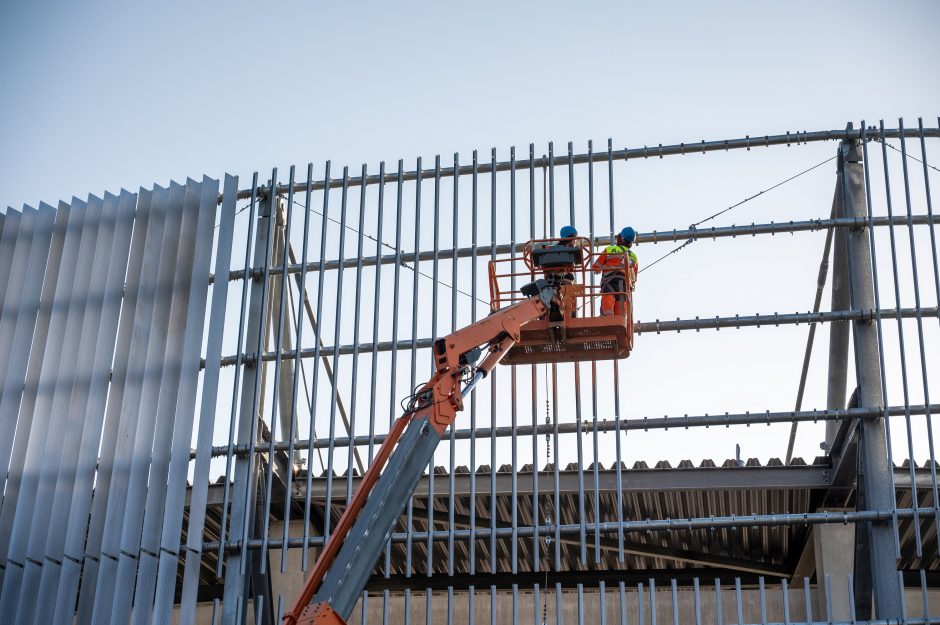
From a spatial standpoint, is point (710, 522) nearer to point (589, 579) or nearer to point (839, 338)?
point (839, 338)

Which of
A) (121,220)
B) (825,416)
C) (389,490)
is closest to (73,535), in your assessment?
(121,220)

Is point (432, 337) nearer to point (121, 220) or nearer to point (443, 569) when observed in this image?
point (121, 220)

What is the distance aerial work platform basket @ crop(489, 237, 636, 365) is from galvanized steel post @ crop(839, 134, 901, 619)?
337 centimetres

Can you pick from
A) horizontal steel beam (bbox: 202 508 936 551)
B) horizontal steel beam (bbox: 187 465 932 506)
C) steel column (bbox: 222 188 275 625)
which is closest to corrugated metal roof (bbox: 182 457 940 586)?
horizontal steel beam (bbox: 187 465 932 506)

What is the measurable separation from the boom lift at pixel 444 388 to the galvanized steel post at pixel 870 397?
3.46 m

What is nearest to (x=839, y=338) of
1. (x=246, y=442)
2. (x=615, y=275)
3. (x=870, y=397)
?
(x=870, y=397)

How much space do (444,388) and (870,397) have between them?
6.35 meters

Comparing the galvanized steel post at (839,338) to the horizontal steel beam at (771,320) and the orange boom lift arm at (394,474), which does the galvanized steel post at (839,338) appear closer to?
the horizontal steel beam at (771,320)

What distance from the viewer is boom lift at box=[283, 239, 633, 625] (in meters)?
13.5

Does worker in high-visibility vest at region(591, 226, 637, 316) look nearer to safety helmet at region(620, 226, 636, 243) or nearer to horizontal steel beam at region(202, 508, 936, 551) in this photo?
safety helmet at region(620, 226, 636, 243)

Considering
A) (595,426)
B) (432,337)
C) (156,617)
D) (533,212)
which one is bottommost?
(156,617)

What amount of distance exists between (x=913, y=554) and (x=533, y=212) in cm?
900

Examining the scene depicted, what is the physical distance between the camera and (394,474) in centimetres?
1409

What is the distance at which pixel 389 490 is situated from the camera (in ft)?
45.9
